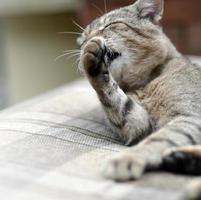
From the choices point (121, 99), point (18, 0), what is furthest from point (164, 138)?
point (18, 0)

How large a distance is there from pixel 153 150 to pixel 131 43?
1.77 ft

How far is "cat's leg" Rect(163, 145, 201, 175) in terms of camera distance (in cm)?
124

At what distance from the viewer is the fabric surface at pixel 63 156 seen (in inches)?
44.5

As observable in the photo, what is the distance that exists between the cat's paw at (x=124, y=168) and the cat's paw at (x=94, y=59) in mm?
316

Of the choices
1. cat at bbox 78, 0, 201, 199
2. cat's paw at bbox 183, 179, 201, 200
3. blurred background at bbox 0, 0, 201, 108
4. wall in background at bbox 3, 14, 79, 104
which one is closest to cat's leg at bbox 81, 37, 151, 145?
cat at bbox 78, 0, 201, 199

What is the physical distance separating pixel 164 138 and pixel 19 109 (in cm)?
83

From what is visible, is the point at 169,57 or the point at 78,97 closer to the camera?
the point at 169,57

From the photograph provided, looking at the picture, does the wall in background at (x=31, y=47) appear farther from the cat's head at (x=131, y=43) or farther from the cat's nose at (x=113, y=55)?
the cat's nose at (x=113, y=55)

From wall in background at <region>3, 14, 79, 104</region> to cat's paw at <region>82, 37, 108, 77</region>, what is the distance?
2.66 metres

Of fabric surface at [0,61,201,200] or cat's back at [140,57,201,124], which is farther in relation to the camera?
cat's back at [140,57,201,124]

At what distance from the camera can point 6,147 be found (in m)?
1.50

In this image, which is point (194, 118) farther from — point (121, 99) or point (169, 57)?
point (169, 57)

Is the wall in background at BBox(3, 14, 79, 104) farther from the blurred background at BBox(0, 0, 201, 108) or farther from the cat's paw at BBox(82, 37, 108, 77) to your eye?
the cat's paw at BBox(82, 37, 108, 77)

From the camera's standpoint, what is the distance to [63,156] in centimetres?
141
